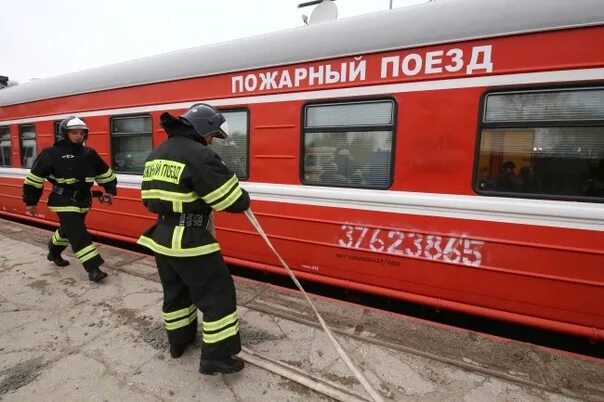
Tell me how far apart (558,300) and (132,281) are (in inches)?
155

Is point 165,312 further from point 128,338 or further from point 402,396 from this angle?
point 402,396

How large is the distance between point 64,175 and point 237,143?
6.21ft

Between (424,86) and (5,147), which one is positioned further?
(5,147)

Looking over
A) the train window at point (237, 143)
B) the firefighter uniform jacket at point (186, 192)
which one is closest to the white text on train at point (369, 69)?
the train window at point (237, 143)

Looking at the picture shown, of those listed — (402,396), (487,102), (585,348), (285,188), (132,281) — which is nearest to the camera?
(402,396)

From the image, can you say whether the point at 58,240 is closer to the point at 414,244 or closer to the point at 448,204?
the point at 414,244

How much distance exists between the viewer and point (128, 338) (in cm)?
262

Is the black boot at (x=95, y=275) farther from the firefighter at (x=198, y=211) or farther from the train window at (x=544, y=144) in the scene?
the train window at (x=544, y=144)

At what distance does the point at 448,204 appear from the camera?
8.86 ft

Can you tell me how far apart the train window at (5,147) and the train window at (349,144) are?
644 centimetres

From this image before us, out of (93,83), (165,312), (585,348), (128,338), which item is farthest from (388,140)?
(93,83)

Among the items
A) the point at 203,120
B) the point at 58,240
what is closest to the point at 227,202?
the point at 203,120

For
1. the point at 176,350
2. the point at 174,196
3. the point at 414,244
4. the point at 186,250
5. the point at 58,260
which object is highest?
the point at 174,196

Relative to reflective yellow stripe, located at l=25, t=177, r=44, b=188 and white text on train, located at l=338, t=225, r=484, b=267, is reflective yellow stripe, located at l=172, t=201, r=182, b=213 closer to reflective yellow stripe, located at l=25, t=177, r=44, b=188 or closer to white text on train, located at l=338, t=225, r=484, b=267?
white text on train, located at l=338, t=225, r=484, b=267
